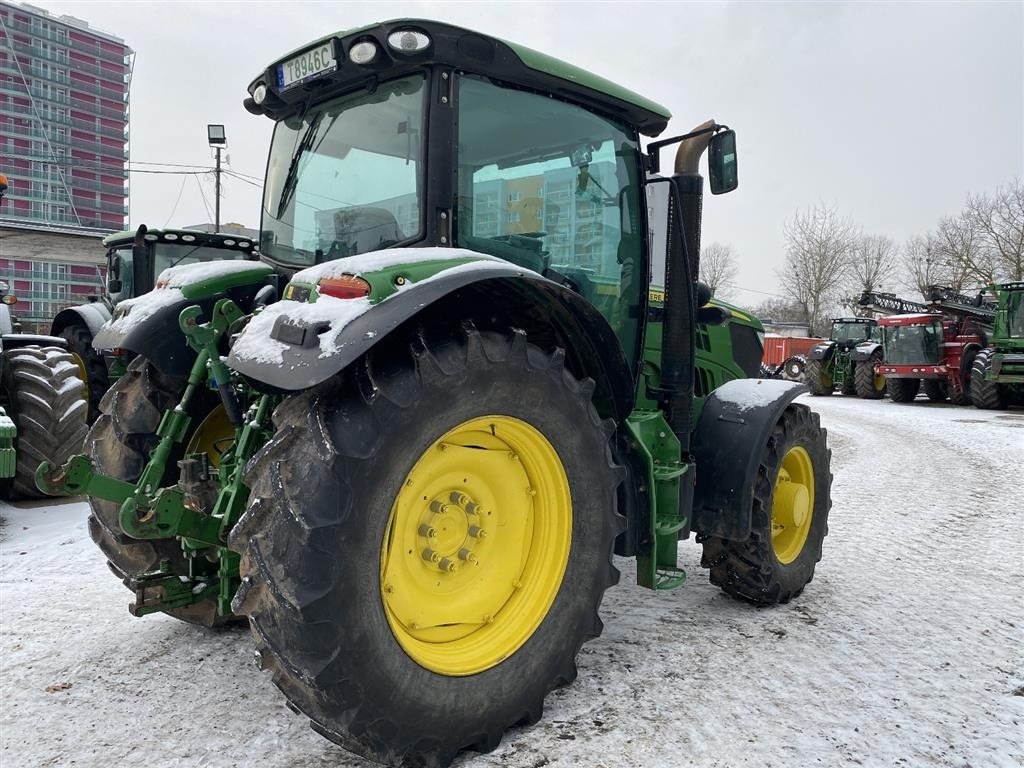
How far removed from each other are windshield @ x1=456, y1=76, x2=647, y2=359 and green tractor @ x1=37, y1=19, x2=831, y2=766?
0.01 metres

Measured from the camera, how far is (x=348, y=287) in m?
2.16

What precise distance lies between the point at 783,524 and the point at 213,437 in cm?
291

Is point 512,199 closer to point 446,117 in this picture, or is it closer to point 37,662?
point 446,117

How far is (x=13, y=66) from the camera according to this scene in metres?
61.2

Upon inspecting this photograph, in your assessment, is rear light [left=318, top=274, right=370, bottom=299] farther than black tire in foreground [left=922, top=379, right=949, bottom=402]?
No

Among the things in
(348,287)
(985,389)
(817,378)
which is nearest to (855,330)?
(817,378)

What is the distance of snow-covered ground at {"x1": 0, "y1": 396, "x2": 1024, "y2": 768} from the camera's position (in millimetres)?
2418

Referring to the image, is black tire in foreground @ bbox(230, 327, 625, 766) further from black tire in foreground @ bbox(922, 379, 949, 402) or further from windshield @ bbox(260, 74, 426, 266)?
black tire in foreground @ bbox(922, 379, 949, 402)

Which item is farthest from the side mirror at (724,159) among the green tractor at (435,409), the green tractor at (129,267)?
the green tractor at (129,267)

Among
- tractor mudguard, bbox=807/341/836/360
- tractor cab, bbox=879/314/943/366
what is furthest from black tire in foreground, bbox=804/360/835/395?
tractor cab, bbox=879/314/943/366

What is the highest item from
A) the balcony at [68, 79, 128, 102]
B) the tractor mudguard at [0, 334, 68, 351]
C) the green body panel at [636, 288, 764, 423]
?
the balcony at [68, 79, 128, 102]

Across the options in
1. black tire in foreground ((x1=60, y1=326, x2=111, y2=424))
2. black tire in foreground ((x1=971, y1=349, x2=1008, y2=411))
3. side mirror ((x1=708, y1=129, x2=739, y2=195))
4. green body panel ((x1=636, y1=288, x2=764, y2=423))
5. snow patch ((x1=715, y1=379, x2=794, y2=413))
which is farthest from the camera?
black tire in foreground ((x1=971, y1=349, x2=1008, y2=411))

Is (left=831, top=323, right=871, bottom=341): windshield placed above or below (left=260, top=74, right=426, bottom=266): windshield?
above

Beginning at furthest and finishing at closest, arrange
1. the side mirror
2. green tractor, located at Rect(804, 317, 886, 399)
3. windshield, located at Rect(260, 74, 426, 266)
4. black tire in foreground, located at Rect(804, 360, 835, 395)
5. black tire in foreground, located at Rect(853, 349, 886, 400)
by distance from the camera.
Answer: black tire in foreground, located at Rect(804, 360, 835, 395) < green tractor, located at Rect(804, 317, 886, 399) < black tire in foreground, located at Rect(853, 349, 886, 400) < the side mirror < windshield, located at Rect(260, 74, 426, 266)
